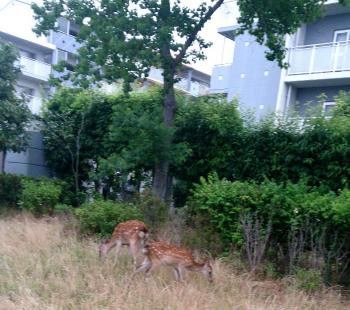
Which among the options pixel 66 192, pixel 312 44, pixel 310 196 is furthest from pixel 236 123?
pixel 312 44

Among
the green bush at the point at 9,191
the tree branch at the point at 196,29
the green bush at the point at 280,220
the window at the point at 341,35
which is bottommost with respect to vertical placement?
the green bush at the point at 9,191

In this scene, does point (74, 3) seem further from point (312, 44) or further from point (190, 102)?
point (312, 44)

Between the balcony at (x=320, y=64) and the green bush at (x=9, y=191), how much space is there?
9.97 meters

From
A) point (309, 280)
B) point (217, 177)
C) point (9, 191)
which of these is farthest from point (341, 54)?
point (309, 280)

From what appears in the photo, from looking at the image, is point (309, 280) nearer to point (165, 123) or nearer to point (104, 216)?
point (104, 216)

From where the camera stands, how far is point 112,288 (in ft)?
19.8

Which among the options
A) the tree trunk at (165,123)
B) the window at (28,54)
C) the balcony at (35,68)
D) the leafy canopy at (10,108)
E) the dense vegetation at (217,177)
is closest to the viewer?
the dense vegetation at (217,177)

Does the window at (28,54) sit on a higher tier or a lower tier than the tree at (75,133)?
higher

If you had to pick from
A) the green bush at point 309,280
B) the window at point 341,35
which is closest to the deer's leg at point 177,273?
the green bush at point 309,280

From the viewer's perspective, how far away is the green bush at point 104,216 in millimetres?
9000

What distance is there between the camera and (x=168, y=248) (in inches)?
267

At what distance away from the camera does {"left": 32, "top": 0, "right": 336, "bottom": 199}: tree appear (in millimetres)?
9781

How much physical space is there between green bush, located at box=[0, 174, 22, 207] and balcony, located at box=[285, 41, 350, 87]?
32.7 feet

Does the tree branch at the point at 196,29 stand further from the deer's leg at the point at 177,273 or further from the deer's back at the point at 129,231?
the deer's leg at the point at 177,273
